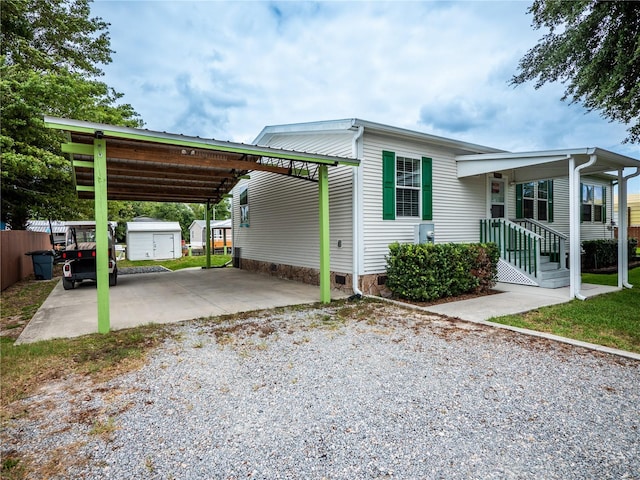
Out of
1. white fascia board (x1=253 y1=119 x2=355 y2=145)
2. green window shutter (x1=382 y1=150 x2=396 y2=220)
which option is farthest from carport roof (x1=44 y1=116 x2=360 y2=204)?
green window shutter (x1=382 y1=150 x2=396 y2=220)

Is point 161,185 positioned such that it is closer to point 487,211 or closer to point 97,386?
point 97,386

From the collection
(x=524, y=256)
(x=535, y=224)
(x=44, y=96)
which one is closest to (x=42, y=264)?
(x=44, y=96)

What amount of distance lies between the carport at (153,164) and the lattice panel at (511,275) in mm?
4773

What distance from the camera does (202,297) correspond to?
739 cm

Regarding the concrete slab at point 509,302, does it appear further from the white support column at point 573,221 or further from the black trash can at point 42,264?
the black trash can at point 42,264

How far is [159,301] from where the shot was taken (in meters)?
7.02

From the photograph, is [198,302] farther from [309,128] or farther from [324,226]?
[309,128]

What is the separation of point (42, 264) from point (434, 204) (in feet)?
39.1

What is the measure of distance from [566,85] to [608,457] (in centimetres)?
858

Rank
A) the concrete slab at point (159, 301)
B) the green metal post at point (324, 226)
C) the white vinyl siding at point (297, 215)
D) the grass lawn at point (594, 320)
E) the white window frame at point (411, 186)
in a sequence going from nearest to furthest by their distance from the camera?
1. the grass lawn at point (594, 320)
2. the concrete slab at point (159, 301)
3. the green metal post at point (324, 226)
4. the white vinyl siding at point (297, 215)
5. the white window frame at point (411, 186)

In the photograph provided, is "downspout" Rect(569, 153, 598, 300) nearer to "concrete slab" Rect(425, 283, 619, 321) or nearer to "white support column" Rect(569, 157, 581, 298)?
"white support column" Rect(569, 157, 581, 298)

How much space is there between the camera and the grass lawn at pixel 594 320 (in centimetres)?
436

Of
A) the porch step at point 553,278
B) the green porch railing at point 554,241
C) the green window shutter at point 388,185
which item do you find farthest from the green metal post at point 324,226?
the green porch railing at point 554,241

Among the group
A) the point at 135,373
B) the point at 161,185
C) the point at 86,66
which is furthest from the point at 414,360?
the point at 86,66
